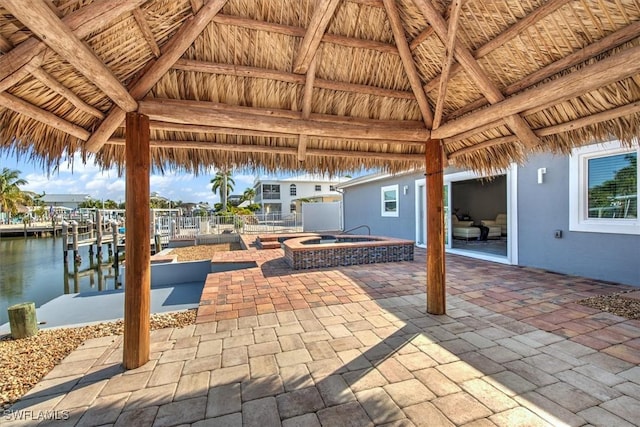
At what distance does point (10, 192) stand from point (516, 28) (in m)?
48.1

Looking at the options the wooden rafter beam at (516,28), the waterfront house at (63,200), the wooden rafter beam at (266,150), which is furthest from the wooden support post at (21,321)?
the waterfront house at (63,200)

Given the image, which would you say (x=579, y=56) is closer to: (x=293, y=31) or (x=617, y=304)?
(x=293, y=31)

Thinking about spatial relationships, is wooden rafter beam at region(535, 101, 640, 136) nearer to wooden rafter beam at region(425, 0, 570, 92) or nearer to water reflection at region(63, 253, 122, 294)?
wooden rafter beam at region(425, 0, 570, 92)

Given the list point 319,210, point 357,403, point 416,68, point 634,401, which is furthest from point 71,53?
point 319,210

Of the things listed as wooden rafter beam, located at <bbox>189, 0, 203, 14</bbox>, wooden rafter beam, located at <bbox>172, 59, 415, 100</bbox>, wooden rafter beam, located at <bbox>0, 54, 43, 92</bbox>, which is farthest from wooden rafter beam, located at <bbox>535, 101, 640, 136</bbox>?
wooden rafter beam, located at <bbox>0, 54, 43, 92</bbox>

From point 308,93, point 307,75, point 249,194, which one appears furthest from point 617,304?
point 249,194

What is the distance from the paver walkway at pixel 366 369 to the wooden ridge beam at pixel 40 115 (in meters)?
2.34

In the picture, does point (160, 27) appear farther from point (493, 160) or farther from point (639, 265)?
point (639, 265)

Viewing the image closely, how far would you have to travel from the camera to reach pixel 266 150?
4160mm

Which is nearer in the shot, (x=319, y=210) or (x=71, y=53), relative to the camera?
(x=71, y=53)

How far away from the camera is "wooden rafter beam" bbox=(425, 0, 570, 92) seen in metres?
2.47

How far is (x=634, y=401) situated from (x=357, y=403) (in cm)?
215

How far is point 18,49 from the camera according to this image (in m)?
1.83

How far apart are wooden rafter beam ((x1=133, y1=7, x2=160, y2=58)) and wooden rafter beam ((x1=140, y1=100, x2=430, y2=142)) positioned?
503 millimetres
